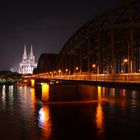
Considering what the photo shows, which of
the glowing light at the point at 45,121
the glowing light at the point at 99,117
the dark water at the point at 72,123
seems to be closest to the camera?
the dark water at the point at 72,123

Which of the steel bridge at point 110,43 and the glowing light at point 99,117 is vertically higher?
the steel bridge at point 110,43

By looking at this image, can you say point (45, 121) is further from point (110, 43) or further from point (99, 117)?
point (110, 43)

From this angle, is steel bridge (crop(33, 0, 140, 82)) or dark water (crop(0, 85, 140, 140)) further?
steel bridge (crop(33, 0, 140, 82))

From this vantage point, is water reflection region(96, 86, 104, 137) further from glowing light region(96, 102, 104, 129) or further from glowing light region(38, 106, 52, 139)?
glowing light region(38, 106, 52, 139)

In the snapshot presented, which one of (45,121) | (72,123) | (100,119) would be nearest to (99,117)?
(100,119)

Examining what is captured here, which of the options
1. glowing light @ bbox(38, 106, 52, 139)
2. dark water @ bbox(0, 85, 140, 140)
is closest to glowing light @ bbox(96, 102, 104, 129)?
dark water @ bbox(0, 85, 140, 140)

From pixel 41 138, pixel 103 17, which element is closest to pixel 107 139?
pixel 41 138

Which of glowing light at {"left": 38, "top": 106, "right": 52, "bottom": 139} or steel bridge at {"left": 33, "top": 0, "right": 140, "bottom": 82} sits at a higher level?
steel bridge at {"left": 33, "top": 0, "right": 140, "bottom": 82}

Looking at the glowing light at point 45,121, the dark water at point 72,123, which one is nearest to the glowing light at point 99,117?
the dark water at point 72,123

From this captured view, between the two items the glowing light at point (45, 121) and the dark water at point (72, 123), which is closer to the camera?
the dark water at point (72, 123)

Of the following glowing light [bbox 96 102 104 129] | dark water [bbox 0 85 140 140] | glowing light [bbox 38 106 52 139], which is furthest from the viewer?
glowing light [bbox 96 102 104 129]

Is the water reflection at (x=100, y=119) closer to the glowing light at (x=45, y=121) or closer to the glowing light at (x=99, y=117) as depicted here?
the glowing light at (x=99, y=117)

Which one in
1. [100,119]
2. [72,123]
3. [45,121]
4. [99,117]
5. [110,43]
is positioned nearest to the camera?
[72,123]

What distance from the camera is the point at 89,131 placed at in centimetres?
4134
